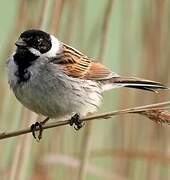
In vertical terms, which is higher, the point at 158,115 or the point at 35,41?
the point at 35,41

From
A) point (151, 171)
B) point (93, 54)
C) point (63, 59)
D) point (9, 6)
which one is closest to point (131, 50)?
point (93, 54)

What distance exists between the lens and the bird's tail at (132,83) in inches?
109

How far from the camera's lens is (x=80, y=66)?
3.08m

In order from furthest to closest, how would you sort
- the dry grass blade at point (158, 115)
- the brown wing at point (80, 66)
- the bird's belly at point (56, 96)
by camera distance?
the brown wing at point (80, 66), the bird's belly at point (56, 96), the dry grass blade at point (158, 115)

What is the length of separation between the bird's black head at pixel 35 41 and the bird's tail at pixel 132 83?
37 cm

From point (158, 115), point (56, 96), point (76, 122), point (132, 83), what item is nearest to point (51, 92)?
point (56, 96)

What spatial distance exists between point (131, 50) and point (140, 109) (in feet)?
4.13

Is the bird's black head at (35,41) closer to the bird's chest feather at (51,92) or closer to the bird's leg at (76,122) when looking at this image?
the bird's chest feather at (51,92)

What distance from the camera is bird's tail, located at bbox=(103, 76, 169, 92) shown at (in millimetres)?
2767

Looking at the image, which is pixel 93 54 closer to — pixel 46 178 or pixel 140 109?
pixel 46 178

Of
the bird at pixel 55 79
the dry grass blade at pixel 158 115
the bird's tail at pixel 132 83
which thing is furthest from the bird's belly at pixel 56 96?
the dry grass blade at pixel 158 115

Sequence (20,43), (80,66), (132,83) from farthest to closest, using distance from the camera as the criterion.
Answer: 1. (80,66)
2. (132,83)
3. (20,43)

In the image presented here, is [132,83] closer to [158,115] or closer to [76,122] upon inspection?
[76,122]

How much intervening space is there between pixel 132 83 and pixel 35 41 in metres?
0.49
